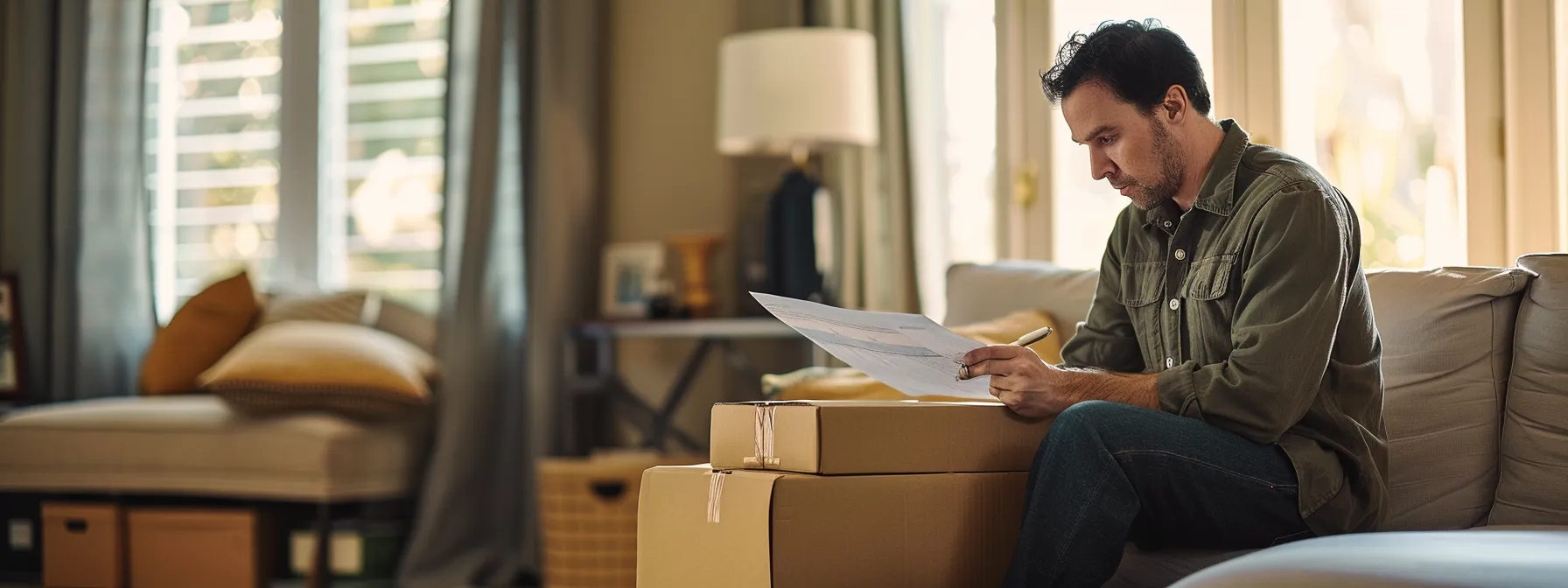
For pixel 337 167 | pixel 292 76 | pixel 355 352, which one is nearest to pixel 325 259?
pixel 337 167

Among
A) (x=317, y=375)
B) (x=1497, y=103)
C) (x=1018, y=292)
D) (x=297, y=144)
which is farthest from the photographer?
(x=297, y=144)

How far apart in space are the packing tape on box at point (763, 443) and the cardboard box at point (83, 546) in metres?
2.43

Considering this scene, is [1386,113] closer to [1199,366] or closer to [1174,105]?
[1174,105]

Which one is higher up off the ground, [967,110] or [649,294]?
[967,110]

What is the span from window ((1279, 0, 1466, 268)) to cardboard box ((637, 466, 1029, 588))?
1637 mm

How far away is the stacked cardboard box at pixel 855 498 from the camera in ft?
4.88

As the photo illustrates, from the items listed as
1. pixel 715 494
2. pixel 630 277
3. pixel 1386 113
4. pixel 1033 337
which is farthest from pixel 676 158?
pixel 715 494

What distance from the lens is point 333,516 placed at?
153 inches

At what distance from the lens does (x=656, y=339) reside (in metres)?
3.78

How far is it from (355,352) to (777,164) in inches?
48.2

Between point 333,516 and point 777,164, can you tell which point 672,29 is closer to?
point 777,164

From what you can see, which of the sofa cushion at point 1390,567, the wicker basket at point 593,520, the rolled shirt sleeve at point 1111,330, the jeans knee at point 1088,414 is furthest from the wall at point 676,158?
the sofa cushion at point 1390,567

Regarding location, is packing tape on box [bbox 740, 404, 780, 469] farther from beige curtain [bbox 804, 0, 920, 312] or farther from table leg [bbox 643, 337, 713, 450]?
table leg [bbox 643, 337, 713, 450]

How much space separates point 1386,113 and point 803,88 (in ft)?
4.29
